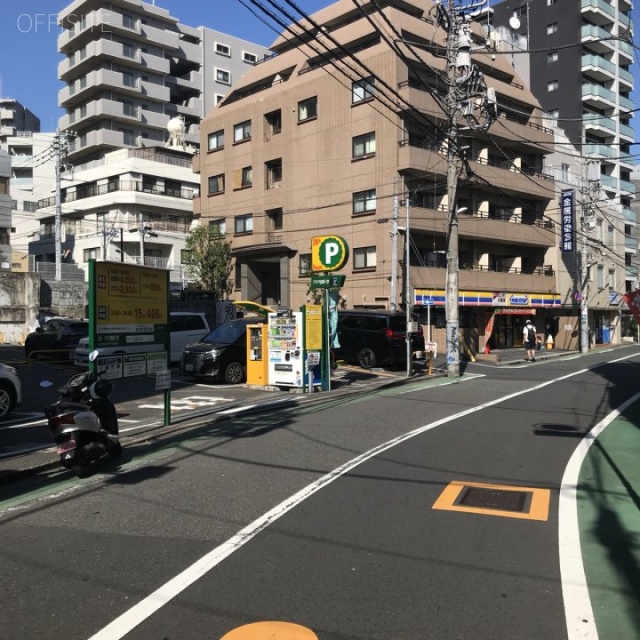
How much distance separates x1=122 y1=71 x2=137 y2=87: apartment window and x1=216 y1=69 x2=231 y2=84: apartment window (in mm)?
11520

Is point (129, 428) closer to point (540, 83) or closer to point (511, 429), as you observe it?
point (511, 429)

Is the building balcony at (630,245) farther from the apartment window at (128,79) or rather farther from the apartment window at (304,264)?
the apartment window at (128,79)

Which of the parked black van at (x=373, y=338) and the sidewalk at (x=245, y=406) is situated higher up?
the parked black van at (x=373, y=338)

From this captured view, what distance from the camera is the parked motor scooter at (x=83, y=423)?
23.1ft

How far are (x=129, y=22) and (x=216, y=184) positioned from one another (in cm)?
2808

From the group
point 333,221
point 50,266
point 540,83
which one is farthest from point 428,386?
point 540,83

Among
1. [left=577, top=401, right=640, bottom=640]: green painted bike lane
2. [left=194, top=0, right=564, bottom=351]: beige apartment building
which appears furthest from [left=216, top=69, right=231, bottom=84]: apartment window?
[left=577, top=401, right=640, bottom=640]: green painted bike lane

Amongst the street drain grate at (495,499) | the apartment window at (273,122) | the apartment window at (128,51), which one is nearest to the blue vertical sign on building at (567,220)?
the apartment window at (273,122)

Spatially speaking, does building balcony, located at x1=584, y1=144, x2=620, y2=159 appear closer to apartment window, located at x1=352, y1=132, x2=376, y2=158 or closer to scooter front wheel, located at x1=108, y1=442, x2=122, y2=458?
apartment window, located at x1=352, y1=132, x2=376, y2=158

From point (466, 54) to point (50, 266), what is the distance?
3598 cm

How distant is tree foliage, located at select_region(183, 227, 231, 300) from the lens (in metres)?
38.8

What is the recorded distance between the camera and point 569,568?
4.58 metres

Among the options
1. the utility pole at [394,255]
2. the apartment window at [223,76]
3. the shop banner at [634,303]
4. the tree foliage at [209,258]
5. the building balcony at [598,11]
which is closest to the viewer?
the shop banner at [634,303]

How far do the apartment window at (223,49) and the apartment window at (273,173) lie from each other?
37.3m
